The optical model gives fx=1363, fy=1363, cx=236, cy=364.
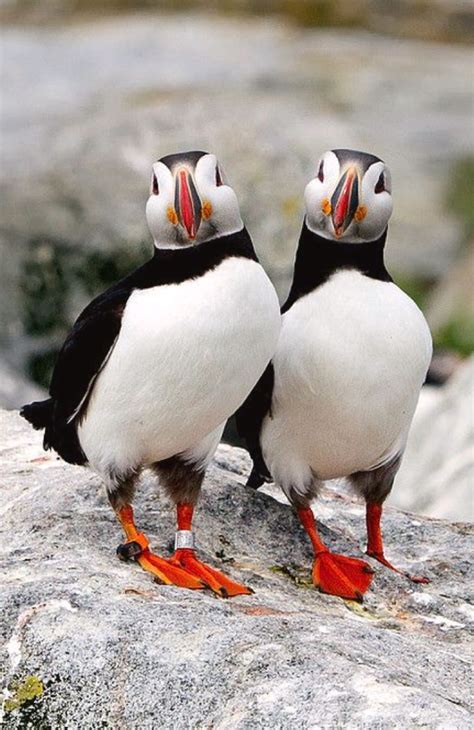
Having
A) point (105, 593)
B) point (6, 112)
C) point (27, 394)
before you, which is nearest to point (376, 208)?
point (105, 593)

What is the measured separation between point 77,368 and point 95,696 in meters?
1.40

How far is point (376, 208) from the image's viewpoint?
4922 mm

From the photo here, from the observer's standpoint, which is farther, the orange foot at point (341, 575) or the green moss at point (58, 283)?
the green moss at point (58, 283)

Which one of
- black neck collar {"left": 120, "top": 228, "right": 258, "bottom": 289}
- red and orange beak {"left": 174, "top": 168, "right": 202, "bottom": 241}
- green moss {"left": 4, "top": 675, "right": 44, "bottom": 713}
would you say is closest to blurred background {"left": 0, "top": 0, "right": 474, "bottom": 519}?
black neck collar {"left": 120, "top": 228, "right": 258, "bottom": 289}

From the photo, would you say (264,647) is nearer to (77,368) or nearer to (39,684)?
(39,684)

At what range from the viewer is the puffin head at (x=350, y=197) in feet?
16.0

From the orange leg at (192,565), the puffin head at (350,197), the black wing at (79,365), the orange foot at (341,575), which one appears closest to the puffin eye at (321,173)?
the puffin head at (350,197)

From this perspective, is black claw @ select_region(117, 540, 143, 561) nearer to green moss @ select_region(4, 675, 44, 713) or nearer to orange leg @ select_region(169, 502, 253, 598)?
orange leg @ select_region(169, 502, 253, 598)

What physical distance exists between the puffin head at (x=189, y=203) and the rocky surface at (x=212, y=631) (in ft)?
3.77

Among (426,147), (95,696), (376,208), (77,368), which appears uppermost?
(376,208)

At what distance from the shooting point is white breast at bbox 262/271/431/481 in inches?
193

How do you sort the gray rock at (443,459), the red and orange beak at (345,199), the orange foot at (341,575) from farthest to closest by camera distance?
the gray rock at (443,459) < the orange foot at (341,575) < the red and orange beak at (345,199)

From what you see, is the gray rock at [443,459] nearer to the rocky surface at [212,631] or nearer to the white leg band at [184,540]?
the rocky surface at [212,631]

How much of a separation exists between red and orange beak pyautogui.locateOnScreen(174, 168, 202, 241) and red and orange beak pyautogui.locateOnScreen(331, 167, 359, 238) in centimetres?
58
